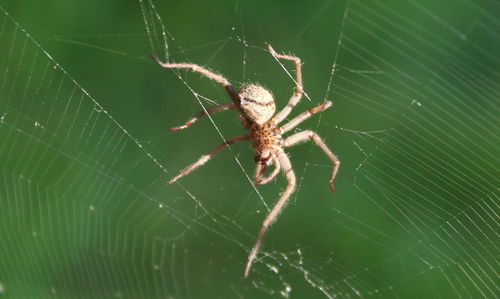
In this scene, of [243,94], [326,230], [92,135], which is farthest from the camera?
[92,135]

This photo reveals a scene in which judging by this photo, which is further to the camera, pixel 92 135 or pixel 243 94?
pixel 92 135

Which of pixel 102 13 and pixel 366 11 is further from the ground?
pixel 102 13

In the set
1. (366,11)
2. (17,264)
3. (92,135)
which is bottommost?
(17,264)

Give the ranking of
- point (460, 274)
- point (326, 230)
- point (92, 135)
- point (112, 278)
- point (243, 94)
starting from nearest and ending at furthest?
point (243, 94) < point (460, 274) < point (326, 230) < point (92, 135) < point (112, 278)

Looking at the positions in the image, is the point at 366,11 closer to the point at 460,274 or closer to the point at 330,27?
the point at 330,27

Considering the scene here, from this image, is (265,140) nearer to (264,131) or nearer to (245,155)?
(264,131)

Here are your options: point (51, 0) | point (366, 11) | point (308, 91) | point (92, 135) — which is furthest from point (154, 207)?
point (366, 11)

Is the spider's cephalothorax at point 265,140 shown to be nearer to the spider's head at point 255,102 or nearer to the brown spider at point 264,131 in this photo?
the brown spider at point 264,131

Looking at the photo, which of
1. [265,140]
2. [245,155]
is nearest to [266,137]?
[265,140]
